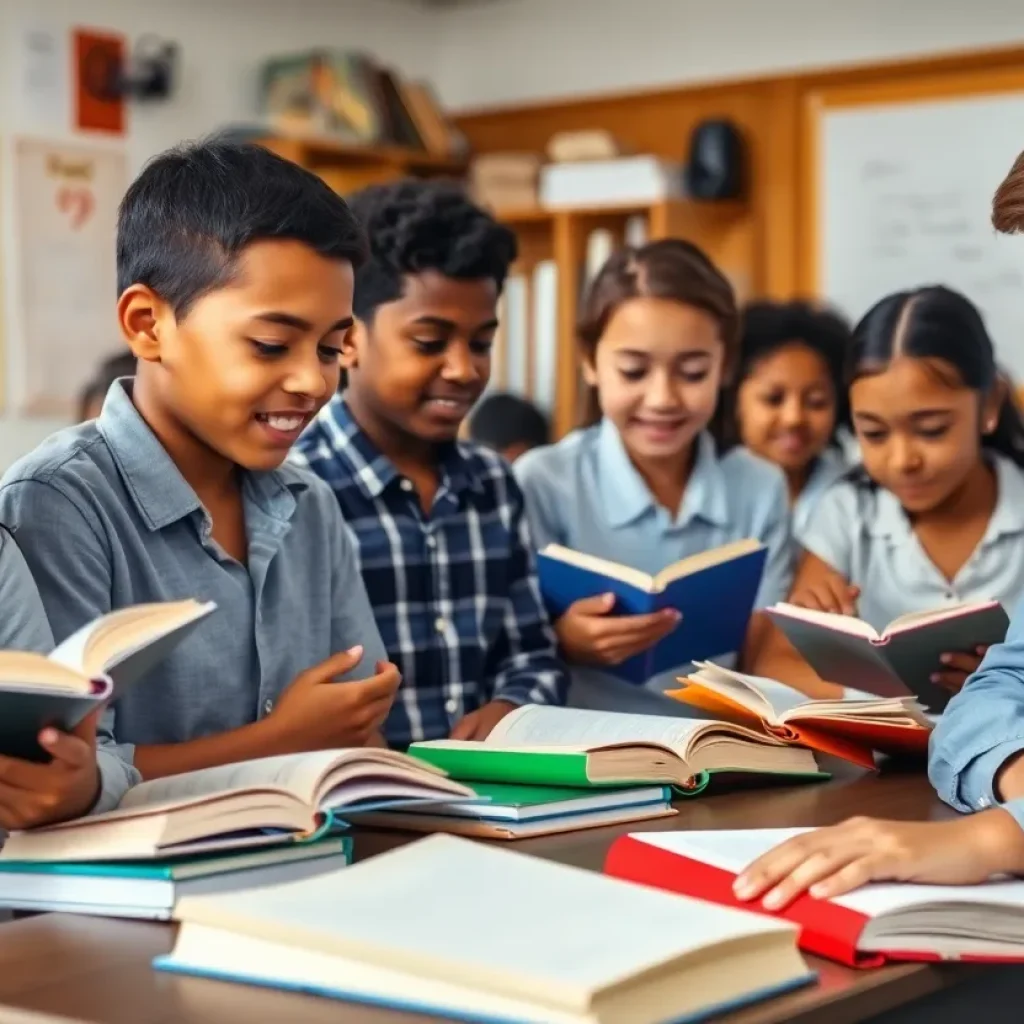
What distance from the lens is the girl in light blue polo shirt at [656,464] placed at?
2.38m

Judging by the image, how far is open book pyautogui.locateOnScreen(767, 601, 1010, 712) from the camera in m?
1.73

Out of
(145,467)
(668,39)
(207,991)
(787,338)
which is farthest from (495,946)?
(668,39)

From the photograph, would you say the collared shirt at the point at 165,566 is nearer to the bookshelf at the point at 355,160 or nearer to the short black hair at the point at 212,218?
the short black hair at the point at 212,218

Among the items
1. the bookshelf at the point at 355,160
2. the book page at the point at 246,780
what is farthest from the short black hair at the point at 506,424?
the book page at the point at 246,780

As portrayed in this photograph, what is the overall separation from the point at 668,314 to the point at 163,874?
4.78 feet

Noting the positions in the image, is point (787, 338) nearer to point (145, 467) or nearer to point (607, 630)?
point (607, 630)

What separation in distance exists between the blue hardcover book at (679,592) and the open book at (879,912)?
0.75 meters

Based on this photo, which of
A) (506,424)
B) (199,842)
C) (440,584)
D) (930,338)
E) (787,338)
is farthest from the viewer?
(506,424)

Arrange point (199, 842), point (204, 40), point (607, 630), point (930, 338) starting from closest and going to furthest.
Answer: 1. point (199, 842)
2. point (607, 630)
3. point (930, 338)
4. point (204, 40)

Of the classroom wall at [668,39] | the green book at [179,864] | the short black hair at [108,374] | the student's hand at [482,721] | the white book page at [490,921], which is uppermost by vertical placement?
the classroom wall at [668,39]

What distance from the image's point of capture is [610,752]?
1.44 meters

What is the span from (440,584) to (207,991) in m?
1.16

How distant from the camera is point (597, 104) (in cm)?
498

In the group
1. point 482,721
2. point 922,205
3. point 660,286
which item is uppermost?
point 922,205
